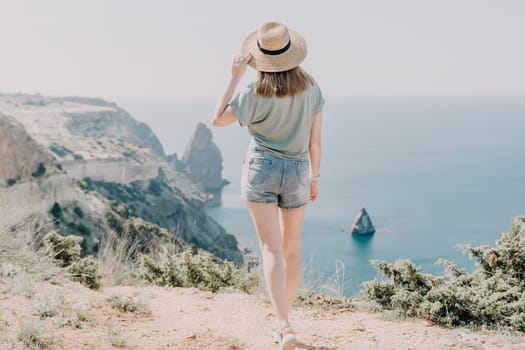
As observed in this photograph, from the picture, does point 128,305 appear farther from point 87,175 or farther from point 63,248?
point 87,175

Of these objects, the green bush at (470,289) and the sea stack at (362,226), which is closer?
the green bush at (470,289)

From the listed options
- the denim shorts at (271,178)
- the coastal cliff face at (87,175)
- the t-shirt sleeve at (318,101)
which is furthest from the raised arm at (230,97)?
the coastal cliff face at (87,175)

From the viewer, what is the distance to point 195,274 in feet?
14.0

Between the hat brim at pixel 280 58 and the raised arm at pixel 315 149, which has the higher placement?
the hat brim at pixel 280 58

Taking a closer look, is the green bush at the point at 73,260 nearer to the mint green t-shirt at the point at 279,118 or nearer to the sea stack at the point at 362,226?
the mint green t-shirt at the point at 279,118

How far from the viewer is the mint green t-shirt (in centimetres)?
219

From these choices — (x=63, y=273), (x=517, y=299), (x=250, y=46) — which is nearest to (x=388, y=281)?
(x=517, y=299)

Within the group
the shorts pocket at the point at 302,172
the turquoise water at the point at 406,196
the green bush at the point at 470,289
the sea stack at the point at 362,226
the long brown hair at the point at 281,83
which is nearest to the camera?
the long brown hair at the point at 281,83

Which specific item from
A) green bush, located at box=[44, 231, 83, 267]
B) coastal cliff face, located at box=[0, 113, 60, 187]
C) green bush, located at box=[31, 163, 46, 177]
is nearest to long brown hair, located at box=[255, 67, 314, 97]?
green bush, located at box=[44, 231, 83, 267]

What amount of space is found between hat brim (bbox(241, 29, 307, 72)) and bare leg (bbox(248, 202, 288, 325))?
0.56m

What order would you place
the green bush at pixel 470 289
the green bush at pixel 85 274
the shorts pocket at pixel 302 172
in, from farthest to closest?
1. the green bush at pixel 85 274
2. the green bush at pixel 470 289
3. the shorts pocket at pixel 302 172

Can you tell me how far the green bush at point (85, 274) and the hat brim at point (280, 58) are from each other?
2305mm

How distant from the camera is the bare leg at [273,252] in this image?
2320 mm

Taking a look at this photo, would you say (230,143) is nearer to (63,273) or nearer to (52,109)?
(52,109)
